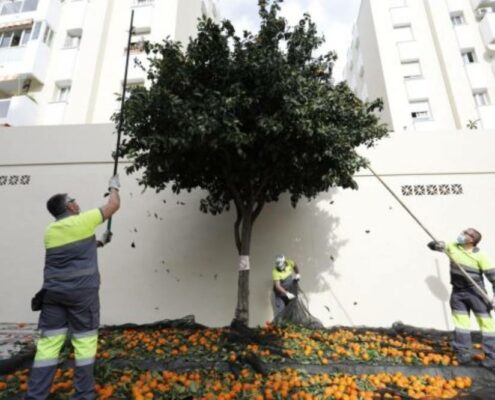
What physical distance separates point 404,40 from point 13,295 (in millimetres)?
18581

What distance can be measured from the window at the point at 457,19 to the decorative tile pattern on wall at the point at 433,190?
579 inches

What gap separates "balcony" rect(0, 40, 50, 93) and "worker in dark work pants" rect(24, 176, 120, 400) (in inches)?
584

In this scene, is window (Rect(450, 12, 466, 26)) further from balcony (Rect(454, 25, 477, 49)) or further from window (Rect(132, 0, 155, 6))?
window (Rect(132, 0, 155, 6))

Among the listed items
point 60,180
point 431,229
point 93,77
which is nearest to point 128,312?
point 60,180

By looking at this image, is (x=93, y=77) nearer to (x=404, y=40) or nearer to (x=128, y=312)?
(x=128, y=312)

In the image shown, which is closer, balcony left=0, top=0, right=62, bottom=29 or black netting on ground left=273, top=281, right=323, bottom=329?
black netting on ground left=273, top=281, right=323, bottom=329

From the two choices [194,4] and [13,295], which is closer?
[13,295]

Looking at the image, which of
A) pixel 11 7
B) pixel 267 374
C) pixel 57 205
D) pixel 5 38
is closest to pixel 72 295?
pixel 57 205

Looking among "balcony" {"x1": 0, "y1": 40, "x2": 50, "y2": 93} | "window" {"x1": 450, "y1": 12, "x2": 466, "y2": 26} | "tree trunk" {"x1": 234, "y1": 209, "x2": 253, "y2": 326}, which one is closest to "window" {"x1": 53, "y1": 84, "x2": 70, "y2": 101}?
"balcony" {"x1": 0, "y1": 40, "x2": 50, "y2": 93}

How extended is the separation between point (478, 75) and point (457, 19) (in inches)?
153

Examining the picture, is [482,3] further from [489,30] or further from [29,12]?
[29,12]

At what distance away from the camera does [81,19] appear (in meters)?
15.6

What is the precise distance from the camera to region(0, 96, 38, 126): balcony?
1284 cm

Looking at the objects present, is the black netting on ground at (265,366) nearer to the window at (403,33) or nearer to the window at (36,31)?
the window at (36,31)
